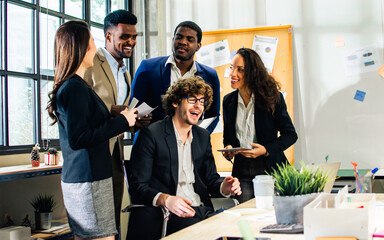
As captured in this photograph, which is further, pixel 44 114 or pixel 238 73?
pixel 44 114

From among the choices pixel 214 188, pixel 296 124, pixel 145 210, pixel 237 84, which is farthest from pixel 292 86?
pixel 145 210

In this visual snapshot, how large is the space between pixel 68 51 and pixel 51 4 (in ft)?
6.76

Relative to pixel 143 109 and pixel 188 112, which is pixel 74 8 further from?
pixel 188 112

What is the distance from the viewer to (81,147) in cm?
210

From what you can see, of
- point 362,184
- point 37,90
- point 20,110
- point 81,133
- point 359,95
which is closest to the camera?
point 81,133

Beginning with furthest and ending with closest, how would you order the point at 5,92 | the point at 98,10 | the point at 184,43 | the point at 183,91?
the point at 98,10 → the point at 5,92 → the point at 184,43 → the point at 183,91

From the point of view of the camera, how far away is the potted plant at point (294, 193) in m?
1.52

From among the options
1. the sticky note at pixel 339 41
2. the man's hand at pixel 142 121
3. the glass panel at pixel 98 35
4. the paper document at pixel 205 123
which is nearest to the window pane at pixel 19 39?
the glass panel at pixel 98 35

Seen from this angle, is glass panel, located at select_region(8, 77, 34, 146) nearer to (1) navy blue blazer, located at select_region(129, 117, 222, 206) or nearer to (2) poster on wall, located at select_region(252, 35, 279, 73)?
(1) navy blue blazer, located at select_region(129, 117, 222, 206)

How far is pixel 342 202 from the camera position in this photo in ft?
5.08

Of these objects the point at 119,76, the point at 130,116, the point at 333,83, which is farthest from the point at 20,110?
the point at 333,83

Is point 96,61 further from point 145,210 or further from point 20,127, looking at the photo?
point 20,127

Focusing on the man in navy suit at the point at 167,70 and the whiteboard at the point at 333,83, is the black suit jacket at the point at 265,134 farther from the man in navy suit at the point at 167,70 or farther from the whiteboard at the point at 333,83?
the whiteboard at the point at 333,83

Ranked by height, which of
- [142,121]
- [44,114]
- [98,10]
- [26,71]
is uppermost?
[98,10]
